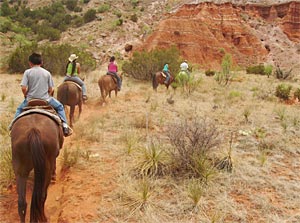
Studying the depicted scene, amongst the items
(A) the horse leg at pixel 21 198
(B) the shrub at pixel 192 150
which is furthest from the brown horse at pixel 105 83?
(A) the horse leg at pixel 21 198

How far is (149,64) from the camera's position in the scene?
2031 centimetres

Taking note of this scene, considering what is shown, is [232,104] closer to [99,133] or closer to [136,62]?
[99,133]

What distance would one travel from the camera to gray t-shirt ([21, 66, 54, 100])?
4.93m

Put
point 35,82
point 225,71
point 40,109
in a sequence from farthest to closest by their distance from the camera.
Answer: point 225,71 → point 35,82 → point 40,109

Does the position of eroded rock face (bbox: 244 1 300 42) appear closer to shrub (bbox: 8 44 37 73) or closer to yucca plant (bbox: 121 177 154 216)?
shrub (bbox: 8 44 37 73)

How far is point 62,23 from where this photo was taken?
3988 cm

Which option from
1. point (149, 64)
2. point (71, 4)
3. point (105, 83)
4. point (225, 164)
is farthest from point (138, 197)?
point (71, 4)

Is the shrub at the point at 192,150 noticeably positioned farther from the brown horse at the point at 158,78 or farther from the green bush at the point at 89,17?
the green bush at the point at 89,17

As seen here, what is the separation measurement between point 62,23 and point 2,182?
38.2m

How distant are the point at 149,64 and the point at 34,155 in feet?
55.6

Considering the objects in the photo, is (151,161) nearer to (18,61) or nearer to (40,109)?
(40,109)

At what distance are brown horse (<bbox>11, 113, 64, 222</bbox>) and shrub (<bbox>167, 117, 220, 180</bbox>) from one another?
8.13 feet

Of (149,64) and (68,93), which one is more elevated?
(68,93)

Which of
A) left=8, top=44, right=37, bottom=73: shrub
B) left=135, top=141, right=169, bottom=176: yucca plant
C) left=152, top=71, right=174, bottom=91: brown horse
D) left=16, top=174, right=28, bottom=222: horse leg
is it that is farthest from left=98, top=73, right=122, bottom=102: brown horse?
left=8, top=44, right=37, bottom=73: shrub
